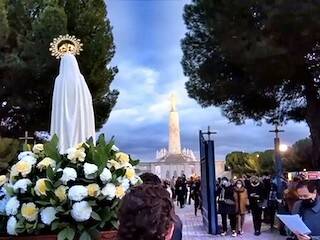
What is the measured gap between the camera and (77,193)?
3936 millimetres

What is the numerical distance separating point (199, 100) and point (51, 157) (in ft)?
69.2

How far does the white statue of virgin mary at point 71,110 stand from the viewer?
5926mm

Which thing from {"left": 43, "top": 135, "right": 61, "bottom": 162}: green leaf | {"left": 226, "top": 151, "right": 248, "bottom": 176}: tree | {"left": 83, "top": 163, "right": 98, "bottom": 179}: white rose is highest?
{"left": 226, "top": 151, "right": 248, "bottom": 176}: tree

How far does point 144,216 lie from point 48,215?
1.95 meters

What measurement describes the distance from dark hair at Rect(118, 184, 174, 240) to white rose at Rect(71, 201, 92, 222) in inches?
68.9

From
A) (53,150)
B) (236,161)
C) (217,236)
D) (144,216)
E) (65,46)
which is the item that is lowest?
(217,236)

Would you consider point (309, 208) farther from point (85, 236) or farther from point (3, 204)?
point (3, 204)

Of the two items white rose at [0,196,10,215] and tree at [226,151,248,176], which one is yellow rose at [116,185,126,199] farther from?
tree at [226,151,248,176]

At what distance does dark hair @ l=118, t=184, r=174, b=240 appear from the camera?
7.06 feet

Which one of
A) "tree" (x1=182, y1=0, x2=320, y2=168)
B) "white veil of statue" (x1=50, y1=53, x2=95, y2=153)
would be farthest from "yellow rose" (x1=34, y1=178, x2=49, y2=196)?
"tree" (x1=182, y1=0, x2=320, y2=168)

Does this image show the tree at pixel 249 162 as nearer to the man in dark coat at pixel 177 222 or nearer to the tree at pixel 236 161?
the tree at pixel 236 161

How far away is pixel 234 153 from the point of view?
67.9 meters

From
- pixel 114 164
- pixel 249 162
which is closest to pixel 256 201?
pixel 114 164

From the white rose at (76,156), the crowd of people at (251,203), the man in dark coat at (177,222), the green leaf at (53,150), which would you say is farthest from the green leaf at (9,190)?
the crowd of people at (251,203)
